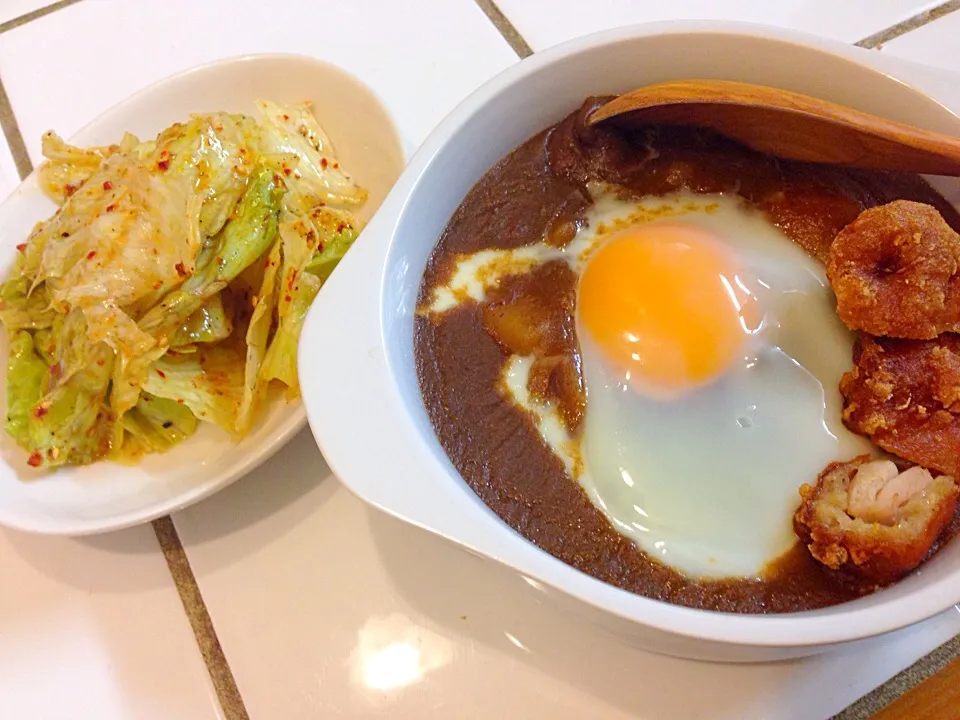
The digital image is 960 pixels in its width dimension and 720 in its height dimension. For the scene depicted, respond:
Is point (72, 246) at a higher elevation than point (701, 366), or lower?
higher

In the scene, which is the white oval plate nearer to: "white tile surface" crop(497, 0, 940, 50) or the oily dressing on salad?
the oily dressing on salad

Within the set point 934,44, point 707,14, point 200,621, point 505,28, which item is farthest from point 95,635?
point 934,44

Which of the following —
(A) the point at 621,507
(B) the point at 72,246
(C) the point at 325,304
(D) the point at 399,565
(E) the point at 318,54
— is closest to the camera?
(C) the point at 325,304

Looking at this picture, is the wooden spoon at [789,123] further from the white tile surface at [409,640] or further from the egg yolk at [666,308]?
the white tile surface at [409,640]

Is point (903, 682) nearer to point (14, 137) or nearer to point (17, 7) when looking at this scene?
point (14, 137)

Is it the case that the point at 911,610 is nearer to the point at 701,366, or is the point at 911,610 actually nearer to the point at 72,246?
the point at 701,366

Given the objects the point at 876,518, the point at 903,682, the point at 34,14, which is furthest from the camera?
the point at 34,14

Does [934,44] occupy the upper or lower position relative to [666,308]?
→ lower

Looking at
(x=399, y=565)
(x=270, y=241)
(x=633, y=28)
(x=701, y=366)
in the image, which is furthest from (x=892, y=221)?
(x=270, y=241)
